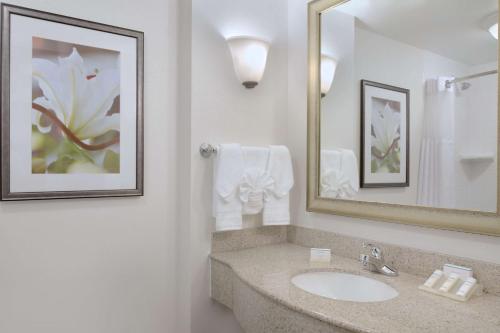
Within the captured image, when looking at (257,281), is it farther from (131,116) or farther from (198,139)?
(131,116)

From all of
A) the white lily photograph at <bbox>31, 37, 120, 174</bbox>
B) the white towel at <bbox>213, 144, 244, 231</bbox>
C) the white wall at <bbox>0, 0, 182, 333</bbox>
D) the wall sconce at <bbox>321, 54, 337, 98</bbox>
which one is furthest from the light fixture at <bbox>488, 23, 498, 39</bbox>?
the white lily photograph at <bbox>31, 37, 120, 174</bbox>

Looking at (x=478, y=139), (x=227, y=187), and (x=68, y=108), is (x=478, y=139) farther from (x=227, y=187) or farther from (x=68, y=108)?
(x=68, y=108)

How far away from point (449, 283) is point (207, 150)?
1.11 metres

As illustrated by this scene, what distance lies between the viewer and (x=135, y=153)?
5.58 ft

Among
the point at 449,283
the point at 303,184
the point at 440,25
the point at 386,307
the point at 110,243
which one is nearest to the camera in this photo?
the point at 386,307

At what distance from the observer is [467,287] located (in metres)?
1.17

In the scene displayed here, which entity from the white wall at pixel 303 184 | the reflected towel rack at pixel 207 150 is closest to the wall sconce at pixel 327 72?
the white wall at pixel 303 184

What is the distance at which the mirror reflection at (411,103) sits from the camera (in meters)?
1.26

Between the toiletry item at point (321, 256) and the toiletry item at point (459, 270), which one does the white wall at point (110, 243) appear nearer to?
the toiletry item at point (321, 256)

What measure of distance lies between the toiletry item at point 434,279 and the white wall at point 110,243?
1.14 m

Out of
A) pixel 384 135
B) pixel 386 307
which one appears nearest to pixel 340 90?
pixel 384 135

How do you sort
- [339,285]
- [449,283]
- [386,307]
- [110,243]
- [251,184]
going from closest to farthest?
[386,307] < [449,283] < [339,285] < [110,243] < [251,184]

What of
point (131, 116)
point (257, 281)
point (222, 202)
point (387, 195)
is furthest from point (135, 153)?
point (387, 195)

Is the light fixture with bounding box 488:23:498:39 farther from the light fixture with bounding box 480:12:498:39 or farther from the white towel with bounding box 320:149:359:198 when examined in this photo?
the white towel with bounding box 320:149:359:198
